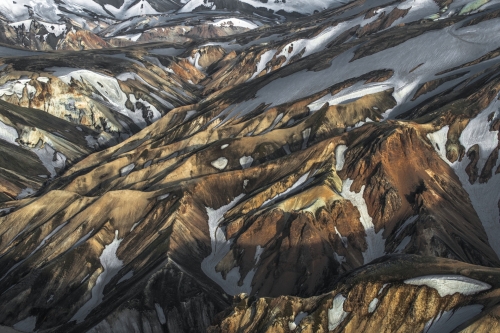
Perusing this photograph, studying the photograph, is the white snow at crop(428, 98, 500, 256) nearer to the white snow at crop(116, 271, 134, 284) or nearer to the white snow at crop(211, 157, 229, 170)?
the white snow at crop(211, 157, 229, 170)

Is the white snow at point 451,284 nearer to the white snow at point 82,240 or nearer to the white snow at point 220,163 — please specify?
the white snow at point 82,240

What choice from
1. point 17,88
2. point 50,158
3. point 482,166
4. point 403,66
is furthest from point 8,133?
point 482,166

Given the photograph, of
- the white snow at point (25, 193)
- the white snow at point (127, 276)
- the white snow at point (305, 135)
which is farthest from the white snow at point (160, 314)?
the white snow at point (25, 193)

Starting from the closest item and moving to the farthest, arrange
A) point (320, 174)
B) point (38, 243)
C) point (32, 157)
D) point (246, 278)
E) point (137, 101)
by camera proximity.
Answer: point (246, 278)
point (320, 174)
point (38, 243)
point (32, 157)
point (137, 101)

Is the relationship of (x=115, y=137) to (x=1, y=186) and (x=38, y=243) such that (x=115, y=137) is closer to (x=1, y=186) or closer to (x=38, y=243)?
(x=1, y=186)

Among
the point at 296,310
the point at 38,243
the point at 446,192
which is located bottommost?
the point at 38,243

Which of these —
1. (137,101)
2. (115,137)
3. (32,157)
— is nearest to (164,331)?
(32,157)

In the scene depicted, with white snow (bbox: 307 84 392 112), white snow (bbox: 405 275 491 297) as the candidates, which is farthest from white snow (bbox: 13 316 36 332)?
white snow (bbox: 307 84 392 112)
